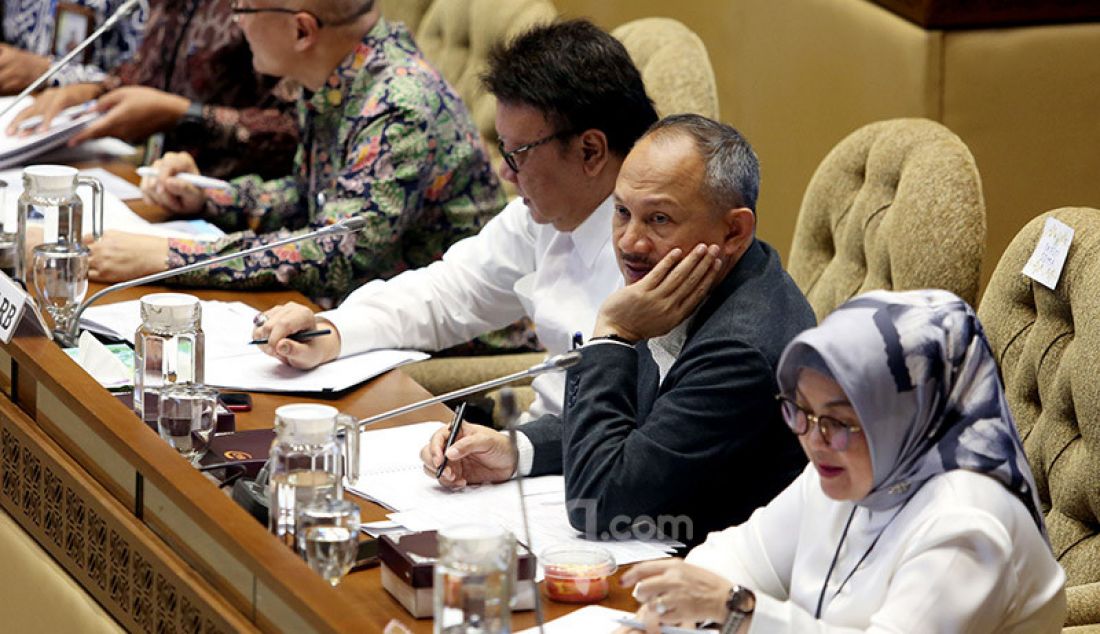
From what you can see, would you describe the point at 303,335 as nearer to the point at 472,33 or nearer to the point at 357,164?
the point at 357,164

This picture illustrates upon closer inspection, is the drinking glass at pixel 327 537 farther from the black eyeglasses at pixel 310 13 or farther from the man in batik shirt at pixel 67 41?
the man in batik shirt at pixel 67 41

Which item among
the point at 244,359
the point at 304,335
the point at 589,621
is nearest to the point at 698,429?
the point at 589,621

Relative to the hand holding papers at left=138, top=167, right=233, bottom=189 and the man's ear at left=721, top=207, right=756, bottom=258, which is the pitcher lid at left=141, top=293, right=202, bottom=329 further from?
the hand holding papers at left=138, top=167, right=233, bottom=189

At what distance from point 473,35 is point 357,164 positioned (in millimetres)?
1080

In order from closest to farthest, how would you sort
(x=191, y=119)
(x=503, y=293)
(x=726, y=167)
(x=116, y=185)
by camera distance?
(x=726, y=167) < (x=503, y=293) < (x=116, y=185) < (x=191, y=119)

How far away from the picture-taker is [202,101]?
13.4 ft

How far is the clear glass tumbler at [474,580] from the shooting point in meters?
1.44

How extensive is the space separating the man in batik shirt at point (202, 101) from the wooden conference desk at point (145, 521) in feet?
4.91

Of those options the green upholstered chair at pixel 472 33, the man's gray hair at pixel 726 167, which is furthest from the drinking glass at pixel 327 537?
the green upholstered chair at pixel 472 33

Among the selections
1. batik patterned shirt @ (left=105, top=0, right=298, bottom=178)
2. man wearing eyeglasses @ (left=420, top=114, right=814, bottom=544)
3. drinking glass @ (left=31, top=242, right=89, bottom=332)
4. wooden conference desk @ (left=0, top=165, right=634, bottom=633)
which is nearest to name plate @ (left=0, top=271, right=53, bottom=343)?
wooden conference desk @ (left=0, top=165, right=634, bottom=633)

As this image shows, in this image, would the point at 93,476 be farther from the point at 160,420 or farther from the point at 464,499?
the point at 464,499

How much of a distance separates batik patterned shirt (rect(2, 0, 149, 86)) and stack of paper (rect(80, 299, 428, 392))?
5.27ft

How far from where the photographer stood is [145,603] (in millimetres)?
1952

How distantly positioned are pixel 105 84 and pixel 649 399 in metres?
2.47
